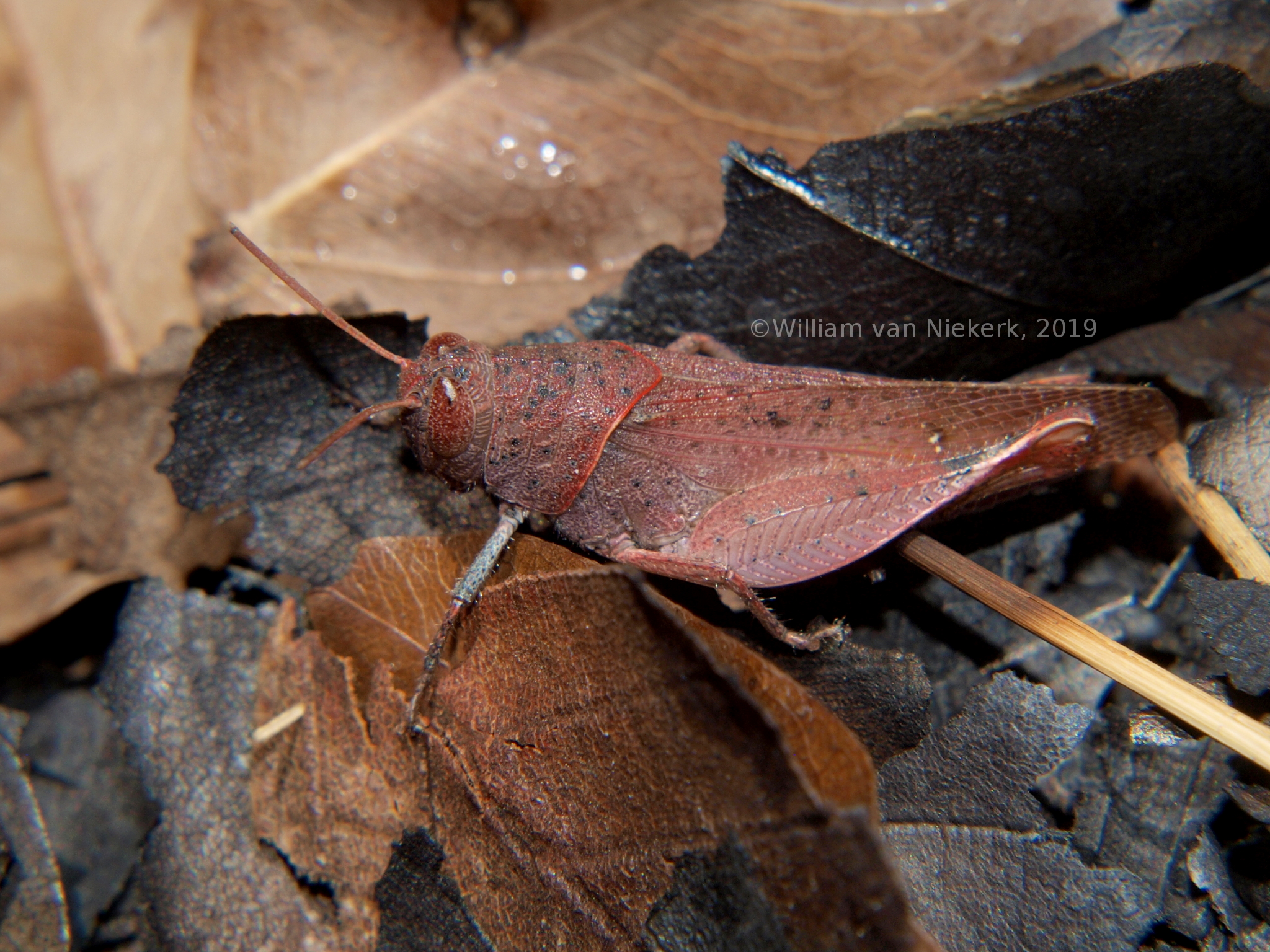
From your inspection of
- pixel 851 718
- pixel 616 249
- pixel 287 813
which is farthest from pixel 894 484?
pixel 287 813

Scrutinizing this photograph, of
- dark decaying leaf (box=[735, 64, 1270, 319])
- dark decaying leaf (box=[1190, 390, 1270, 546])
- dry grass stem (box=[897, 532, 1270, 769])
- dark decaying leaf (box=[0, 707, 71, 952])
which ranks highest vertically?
dark decaying leaf (box=[735, 64, 1270, 319])

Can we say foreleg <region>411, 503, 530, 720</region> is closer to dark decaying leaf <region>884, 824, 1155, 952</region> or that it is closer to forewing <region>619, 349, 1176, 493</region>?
forewing <region>619, 349, 1176, 493</region>

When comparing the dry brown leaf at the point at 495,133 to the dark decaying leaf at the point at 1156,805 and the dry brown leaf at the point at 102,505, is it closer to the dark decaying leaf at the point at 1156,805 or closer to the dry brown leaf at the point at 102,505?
the dry brown leaf at the point at 102,505

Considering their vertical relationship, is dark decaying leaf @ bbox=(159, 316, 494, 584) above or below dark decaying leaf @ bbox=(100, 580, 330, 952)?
above

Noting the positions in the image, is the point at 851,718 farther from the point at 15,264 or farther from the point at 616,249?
the point at 15,264

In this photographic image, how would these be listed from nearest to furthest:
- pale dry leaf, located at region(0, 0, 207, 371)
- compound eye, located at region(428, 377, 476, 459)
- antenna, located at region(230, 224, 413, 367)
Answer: antenna, located at region(230, 224, 413, 367), compound eye, located at region(428, 377, 476, 459), pale dry leaf, located at region(0, 0, 207, 371)

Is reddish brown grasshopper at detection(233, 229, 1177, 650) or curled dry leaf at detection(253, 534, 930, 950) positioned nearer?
curled dry leaf at detection(253, 534, 930, 950)

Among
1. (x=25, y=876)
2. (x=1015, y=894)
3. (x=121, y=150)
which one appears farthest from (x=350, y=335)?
(x=1015, y=894)

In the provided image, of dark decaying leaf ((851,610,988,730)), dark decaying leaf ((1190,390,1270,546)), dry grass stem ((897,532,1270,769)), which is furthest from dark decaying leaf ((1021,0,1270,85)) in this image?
dark decaying leaf ((851,610,988,730))

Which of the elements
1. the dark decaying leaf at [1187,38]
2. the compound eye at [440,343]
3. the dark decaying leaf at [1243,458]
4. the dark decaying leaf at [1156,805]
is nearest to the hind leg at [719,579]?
the dark decaying leaf at [1156,805]
